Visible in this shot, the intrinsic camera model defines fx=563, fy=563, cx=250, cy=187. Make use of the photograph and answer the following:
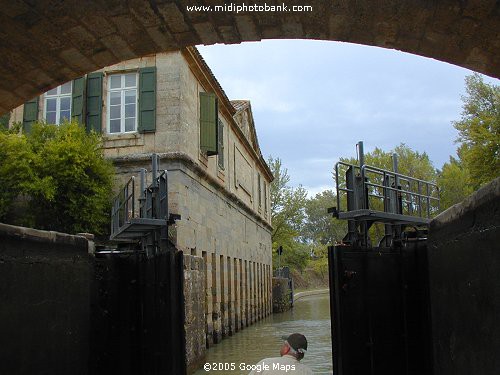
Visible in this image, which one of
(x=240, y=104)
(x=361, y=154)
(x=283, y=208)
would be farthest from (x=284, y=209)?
(x=361, y=154)

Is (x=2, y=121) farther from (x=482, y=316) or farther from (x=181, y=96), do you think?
(x=482, y=316)

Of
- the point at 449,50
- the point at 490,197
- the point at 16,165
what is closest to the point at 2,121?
the point at 16,165

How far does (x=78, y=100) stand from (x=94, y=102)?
417 millimetres

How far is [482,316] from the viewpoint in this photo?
11.8ft

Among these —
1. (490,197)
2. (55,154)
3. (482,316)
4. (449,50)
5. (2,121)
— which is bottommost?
(482,316)

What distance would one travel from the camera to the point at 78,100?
48.1 feet

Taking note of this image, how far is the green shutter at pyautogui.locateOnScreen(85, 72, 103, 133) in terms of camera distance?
1453 centimetres

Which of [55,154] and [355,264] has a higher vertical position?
[55,154]

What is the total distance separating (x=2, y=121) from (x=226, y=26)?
437 inches

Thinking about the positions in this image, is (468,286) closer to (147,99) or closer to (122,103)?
(147,99)

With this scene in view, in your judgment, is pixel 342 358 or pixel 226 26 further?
pixel 342 358

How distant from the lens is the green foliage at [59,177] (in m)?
12.7

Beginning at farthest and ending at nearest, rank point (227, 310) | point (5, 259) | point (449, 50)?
point (227, 310) < point (449, 50) < point (5, 259)

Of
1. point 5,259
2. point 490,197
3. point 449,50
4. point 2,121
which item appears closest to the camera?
point 490,197
